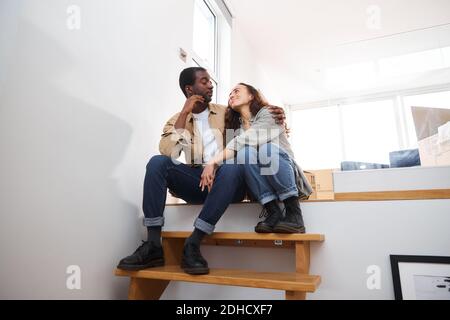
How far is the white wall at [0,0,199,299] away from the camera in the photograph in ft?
3.22

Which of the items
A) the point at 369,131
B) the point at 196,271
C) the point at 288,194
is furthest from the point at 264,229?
the point at 369,131

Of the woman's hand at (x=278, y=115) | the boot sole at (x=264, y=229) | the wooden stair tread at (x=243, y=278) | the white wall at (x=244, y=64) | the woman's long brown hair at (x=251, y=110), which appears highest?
the white wall at (x=244, y=64)

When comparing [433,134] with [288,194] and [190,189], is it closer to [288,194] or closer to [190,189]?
[288,194]

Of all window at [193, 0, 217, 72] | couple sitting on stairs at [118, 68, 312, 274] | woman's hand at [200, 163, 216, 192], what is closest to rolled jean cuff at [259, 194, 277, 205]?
couple sitting on stairs at [118, 68, 312, 274]

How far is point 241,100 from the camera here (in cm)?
154

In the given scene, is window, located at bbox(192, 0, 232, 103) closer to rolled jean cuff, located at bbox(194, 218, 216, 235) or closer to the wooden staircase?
the wooden staircase

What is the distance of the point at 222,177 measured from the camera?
118cm

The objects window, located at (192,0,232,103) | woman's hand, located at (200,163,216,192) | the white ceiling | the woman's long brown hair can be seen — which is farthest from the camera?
the white ceiling

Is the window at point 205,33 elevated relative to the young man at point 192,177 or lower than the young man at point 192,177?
elevated

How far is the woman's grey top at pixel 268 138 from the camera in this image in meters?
1.27

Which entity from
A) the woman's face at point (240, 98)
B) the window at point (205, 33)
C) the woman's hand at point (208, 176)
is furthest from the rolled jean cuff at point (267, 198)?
the window at point (205, 33)

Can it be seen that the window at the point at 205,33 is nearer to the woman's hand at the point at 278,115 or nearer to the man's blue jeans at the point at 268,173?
the woman's hand at the point at 278,115

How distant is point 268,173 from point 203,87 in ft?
2.40

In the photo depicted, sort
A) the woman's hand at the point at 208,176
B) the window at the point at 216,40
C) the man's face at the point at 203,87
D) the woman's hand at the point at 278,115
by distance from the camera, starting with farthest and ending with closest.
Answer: the window at the point at 216,40 → the man's face at the point at 203,87 → the woman's hand at the point at 278,115 → the woman's hand at the point at 208,176
